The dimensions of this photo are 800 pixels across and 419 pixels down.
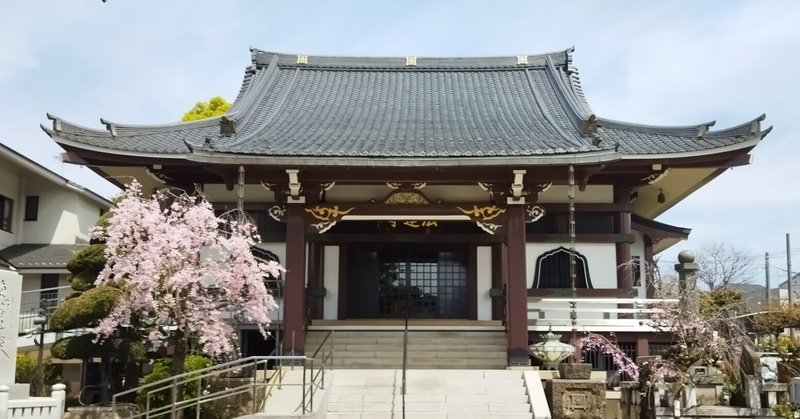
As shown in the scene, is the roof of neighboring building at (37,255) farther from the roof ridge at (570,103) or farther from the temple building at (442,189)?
the roof ridge at (570,103)

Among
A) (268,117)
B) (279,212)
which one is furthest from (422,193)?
(268,117)

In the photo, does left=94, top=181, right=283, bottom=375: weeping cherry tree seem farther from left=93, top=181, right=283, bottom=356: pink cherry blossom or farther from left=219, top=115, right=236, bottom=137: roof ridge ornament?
left=219, top=115, right=236, bottom=137: roof ridge ornament

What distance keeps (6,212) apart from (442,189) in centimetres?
1915

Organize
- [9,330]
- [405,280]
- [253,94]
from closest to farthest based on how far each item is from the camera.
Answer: [9,330] < [405,280] < [253,94]

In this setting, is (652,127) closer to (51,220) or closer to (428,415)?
(428,415)

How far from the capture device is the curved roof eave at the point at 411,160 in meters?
14.5

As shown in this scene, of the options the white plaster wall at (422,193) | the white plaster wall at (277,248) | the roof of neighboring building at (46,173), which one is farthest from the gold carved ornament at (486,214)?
the roof of neighboring building at (46,173)

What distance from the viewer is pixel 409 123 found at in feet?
61.8

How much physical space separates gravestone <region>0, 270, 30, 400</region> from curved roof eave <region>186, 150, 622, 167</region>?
515 cm

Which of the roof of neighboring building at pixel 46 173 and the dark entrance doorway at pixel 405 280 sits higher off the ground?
the roof of neighboring building at pixel 46 173

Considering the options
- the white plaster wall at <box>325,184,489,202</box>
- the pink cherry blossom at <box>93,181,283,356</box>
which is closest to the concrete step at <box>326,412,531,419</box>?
the pink cherry blossom at <box>93,181,283,356</box>

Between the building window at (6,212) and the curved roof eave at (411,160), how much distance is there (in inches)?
643

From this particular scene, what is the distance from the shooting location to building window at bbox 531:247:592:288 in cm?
1794

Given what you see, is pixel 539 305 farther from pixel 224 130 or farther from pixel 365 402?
pixel 224 130
